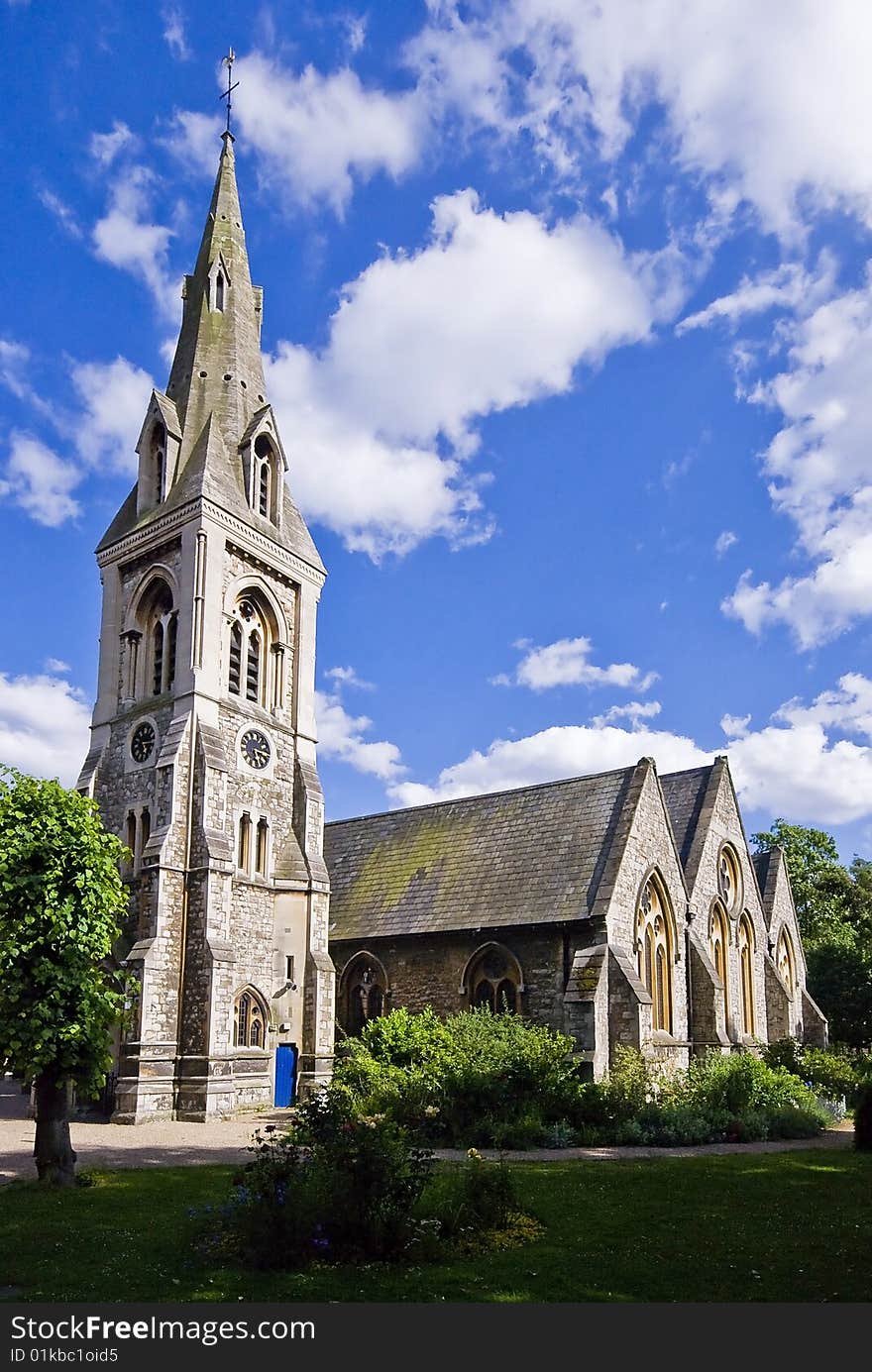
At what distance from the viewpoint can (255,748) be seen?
115 ft

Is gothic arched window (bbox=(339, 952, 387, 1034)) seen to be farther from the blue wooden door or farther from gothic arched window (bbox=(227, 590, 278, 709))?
gothic arched window (bbox=(227, 590, 278, 709))

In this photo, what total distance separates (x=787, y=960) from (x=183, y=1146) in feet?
84.9

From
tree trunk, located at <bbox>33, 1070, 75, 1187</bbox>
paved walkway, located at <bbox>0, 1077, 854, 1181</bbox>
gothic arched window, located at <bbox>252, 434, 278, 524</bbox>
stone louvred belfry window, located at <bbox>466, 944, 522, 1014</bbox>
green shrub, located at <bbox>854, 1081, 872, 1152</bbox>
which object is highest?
gothic arched window, located at <bbox>252, 434, 278, 524</bbox>

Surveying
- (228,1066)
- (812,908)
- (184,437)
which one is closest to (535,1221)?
(228,1066)

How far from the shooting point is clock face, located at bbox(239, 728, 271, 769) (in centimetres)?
3456

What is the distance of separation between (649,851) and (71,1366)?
2500cm

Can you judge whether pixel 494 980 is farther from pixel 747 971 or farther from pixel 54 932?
pixel 54 932

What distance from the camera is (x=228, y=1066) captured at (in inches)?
1161

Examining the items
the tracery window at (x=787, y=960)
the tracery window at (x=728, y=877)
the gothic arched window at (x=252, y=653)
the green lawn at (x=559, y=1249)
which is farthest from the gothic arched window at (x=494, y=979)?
the tracery window at (x=787, y=960)

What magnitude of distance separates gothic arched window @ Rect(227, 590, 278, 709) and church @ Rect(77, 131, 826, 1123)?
100 mm

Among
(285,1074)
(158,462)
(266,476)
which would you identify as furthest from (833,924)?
(158,462)

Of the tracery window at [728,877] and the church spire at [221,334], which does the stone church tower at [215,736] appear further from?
the tracery window at [728,877]

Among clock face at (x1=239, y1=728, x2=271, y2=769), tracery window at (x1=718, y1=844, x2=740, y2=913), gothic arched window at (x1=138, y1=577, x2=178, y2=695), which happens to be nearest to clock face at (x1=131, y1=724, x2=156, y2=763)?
gothic arched window at (x1=138, y1=577, x2=178, y2=695)

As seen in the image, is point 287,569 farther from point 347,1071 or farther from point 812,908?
point 812,908
